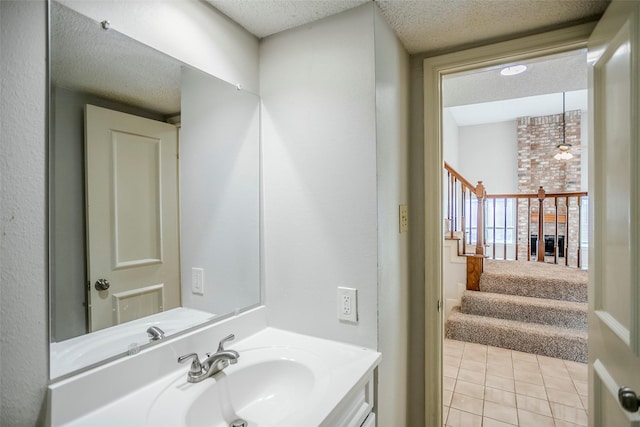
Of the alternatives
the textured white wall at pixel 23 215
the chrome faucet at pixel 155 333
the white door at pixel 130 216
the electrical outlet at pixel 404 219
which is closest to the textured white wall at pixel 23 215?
the textured white wall at pixel 23 215

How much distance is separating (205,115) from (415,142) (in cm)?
104

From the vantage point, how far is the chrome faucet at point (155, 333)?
1024mm

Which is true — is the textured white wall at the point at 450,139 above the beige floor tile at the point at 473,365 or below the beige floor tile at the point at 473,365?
above

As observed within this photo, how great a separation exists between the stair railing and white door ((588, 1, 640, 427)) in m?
2.86

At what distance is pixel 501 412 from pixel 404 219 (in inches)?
66.2

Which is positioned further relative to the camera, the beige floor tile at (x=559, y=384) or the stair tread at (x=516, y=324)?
the stair tread at (x=516, y=324)

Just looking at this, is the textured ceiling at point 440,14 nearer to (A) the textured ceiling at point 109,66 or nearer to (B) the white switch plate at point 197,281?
(A) the textured ceiling at point 109,66

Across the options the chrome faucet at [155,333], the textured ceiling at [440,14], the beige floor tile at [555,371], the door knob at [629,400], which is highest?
the textured ceiling at [440,14]

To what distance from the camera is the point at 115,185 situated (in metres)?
0.98

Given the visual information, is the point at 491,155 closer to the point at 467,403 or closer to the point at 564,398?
the point at 564,398

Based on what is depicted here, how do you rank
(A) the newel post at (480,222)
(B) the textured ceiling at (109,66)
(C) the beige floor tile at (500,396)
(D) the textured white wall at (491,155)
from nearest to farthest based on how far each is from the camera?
1. (B) the textured ceiling at (109,66)
2. (C) the beige floor tile at (500,396)
3. (A) the newel post at (480,222)
4. (D) the textured white wall at (491,155)

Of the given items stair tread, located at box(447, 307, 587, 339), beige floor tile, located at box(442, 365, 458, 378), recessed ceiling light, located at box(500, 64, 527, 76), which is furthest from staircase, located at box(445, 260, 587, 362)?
recessed ceiling light, located at box(500, 64, 527, 76)

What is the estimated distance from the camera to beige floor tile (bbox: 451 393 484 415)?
87.8 inches

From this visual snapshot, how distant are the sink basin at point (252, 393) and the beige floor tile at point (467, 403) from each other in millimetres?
1681
